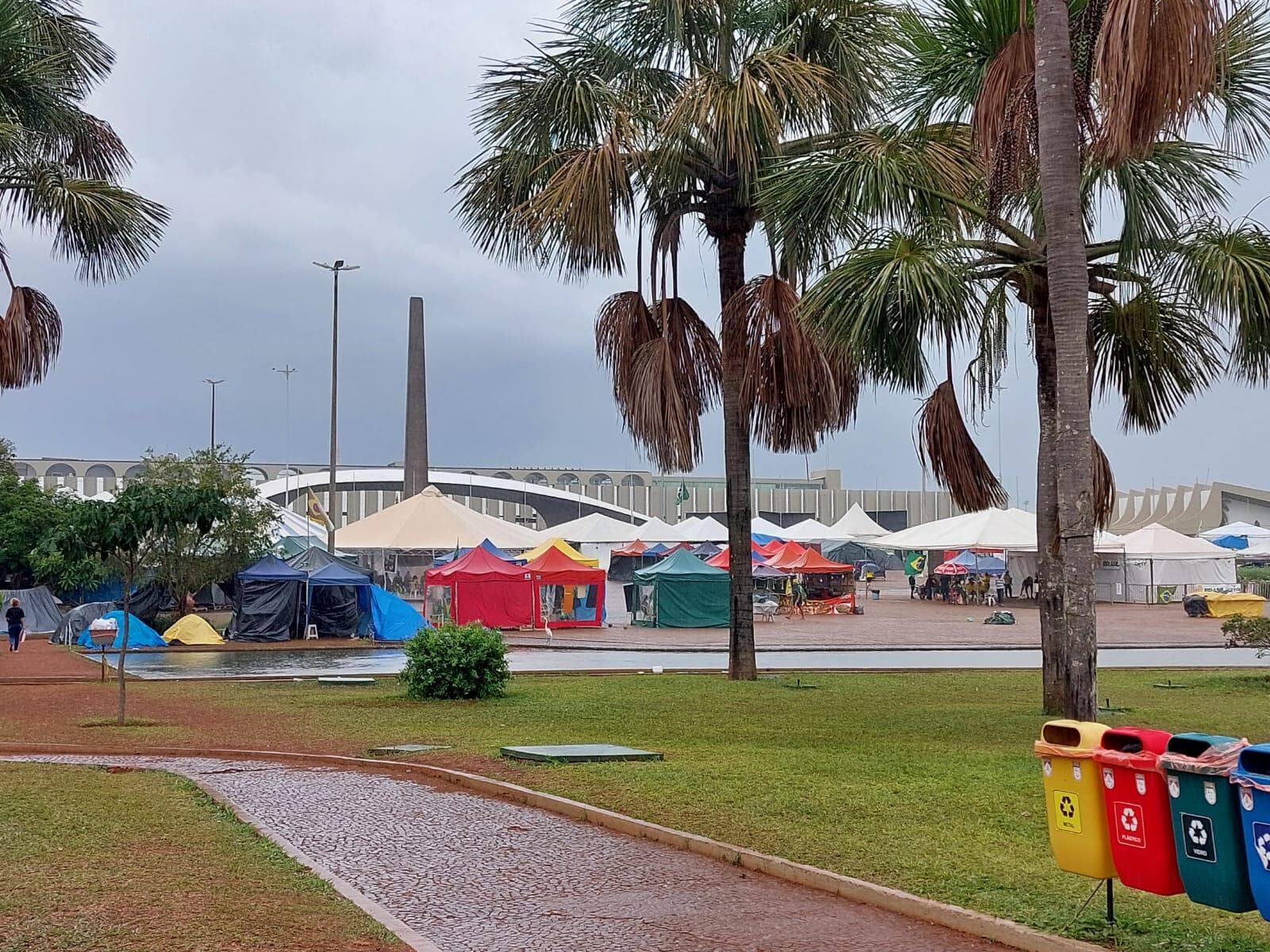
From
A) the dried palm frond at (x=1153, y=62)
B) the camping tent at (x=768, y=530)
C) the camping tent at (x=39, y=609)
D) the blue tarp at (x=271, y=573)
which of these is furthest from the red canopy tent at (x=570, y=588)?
the dried palm frond at (x=1153, y=62)

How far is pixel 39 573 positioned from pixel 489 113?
30.0 m

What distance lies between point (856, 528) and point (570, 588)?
3201cm

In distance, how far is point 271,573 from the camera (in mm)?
37750

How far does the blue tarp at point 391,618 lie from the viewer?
38.2 metres

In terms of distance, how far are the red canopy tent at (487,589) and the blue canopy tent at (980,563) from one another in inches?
979

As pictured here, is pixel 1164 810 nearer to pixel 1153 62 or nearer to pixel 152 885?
pixel 152 885

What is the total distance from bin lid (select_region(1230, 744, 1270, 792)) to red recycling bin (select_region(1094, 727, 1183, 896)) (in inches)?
17.5

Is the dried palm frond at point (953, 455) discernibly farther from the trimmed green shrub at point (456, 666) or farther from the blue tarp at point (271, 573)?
the blue tarp at point (271, 573)

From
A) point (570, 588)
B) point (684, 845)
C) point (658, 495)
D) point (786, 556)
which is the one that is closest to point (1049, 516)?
point (684, 845)

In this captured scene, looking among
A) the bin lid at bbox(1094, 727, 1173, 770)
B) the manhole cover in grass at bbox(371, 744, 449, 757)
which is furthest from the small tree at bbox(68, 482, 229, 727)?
the bin lid at bbox(1094, 727, 1173, 770)

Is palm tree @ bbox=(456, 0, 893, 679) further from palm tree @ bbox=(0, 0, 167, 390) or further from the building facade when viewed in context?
the building facade

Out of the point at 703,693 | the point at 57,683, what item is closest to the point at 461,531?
the point at 57,683

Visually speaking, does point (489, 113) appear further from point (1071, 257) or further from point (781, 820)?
point (781, 820)

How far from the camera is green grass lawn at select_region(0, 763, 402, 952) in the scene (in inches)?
Result: 241
